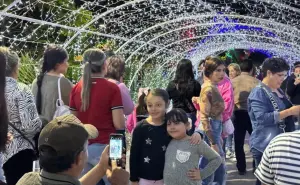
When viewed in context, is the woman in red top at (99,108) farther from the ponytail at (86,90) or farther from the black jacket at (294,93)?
the black jacket at (294,93)

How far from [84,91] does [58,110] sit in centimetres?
48

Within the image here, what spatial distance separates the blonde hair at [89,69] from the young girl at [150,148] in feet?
1.65

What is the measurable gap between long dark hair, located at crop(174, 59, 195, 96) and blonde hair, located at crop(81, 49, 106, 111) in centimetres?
212

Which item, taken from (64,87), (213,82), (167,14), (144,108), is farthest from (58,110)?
(167,14)

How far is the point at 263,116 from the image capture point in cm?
505

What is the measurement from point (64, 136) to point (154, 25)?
47.4 feet

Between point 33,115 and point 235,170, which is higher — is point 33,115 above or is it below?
above

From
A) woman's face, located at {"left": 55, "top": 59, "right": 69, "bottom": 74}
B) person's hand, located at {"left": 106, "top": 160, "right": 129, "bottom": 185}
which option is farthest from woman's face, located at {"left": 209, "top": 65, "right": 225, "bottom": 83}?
person's hand, located at {"left": 106, "top": 160, "right": 129, "bottom": 185}

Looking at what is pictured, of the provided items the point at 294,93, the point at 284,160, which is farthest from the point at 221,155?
the point at 284,160

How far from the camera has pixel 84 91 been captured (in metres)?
4.59

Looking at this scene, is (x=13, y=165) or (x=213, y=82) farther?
(x=213, y=82)

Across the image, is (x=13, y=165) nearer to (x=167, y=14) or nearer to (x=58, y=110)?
(x=58, y=110)

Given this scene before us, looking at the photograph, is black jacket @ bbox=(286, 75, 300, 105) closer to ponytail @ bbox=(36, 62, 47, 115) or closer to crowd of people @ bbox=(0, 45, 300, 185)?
crowd of people @ bbox=(0, 45, 300, 185)

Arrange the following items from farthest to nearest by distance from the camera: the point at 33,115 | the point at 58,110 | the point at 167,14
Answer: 1. the point at 167,14
2. the point at 58,110
3. the point at 33,115
